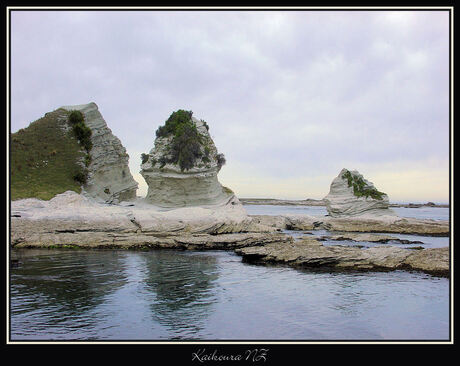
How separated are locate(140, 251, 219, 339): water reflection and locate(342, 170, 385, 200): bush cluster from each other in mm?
35651

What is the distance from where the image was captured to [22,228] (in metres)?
28.2

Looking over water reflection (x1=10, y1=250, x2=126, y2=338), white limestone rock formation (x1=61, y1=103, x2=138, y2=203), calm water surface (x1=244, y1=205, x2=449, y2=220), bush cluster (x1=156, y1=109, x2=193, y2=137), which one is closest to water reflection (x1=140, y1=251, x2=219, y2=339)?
water reflection (x1=10, y1=250, x2=126, y2=338)

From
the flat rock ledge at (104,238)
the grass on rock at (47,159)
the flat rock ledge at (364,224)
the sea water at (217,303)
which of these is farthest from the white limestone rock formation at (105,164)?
the sea water at (217,303)

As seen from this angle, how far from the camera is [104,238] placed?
92.5 ft

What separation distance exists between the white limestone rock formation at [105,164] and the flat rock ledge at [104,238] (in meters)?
11.1

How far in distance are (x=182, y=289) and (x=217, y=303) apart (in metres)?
2.64

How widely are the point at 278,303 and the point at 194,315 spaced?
3454 millimetres

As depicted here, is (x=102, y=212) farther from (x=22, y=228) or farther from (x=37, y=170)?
(x=37, y=170)

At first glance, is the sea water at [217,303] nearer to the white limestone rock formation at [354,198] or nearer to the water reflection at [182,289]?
the water reflection at [182,289]

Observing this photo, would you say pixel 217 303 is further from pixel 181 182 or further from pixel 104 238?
pixel 181 182

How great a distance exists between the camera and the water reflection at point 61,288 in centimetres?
1182

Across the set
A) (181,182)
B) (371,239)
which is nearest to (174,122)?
(181,182)

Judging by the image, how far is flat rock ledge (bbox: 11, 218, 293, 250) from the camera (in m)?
27.5
